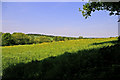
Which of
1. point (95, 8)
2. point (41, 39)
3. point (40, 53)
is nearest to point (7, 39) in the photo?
point (41, 39)

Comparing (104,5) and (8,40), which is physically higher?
(104,5)

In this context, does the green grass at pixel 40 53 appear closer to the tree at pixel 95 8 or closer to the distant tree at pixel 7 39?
the tree at pixel 95 8

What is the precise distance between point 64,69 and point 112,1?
14.2 metres

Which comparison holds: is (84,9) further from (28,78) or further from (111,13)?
(28,78)

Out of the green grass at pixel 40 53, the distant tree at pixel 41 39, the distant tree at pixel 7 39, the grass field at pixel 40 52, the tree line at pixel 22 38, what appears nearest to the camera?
the grass field at pixel 40 52

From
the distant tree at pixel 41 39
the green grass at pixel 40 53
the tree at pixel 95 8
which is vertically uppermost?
the tree at pixel 95 8

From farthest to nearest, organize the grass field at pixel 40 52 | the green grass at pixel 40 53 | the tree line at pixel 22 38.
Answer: the tree line at pixel 22 38 → the green grass at pixel 40 53 → the grass field at pixel 40 52

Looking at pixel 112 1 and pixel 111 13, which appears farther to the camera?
pixel 111 13

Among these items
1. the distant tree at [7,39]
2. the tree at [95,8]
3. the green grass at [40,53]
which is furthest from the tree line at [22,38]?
the tree at [95,8]

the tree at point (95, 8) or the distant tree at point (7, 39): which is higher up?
the tree at point (95, 8)

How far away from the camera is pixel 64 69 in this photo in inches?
330

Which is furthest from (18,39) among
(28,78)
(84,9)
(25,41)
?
(28,78)

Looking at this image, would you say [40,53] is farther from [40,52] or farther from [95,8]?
[95,8]

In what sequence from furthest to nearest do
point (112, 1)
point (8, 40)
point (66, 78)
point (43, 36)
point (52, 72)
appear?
1. point (43, 36)
2. point (8, 40)
3. point (112, 1)
4. point (52, 72)
5. point (66, 78)
